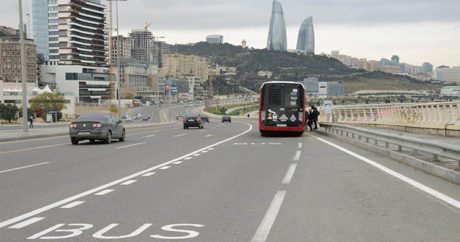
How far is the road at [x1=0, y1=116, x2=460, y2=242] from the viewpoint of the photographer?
7.48 m

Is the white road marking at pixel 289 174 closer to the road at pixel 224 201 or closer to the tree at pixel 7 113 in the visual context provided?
the road at pixel 224 201

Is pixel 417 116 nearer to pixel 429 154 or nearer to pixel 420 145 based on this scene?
pixel 429 154

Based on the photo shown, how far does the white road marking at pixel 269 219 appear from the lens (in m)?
7.17

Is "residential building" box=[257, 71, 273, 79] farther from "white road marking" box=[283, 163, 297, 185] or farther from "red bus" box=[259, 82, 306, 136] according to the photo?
"white road marking" box=[283, 163, 297, 185]

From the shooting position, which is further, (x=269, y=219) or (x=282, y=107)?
(x=282, y=107)

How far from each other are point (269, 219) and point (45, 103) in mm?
131122

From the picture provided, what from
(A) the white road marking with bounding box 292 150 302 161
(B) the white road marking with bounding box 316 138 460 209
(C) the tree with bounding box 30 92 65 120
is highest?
(C) the tree with bounding box 30 92 65 120

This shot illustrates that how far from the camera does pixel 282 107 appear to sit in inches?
1310

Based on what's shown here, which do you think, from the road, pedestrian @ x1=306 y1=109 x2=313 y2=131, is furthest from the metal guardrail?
pedestrian @ x1=306 y1=109 x2=313 y2=131

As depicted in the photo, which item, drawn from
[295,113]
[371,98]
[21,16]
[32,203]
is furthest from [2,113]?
[32,203]

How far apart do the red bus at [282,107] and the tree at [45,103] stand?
348ft

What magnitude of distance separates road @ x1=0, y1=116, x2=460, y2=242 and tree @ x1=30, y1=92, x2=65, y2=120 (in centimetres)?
11977

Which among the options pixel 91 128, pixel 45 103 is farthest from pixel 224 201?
pixel 45 103

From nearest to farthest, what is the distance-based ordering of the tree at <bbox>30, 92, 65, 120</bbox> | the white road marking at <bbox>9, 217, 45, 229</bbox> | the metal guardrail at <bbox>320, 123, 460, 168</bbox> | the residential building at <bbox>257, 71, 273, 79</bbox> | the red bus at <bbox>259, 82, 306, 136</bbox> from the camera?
1. the white road marking at <bbox>9, 217, 45, 229</bbox>
2. the metal guardrail at <bbox>320, 123, 460, 168</bbox>
3. the red bus at <bbox>259, 82, 306, 136</bbox>
4. the tree at <bbox>30, 92, 65, 120</bbox>
5. the residential building at <bbox>257, 71, 273, 79</bbox>
